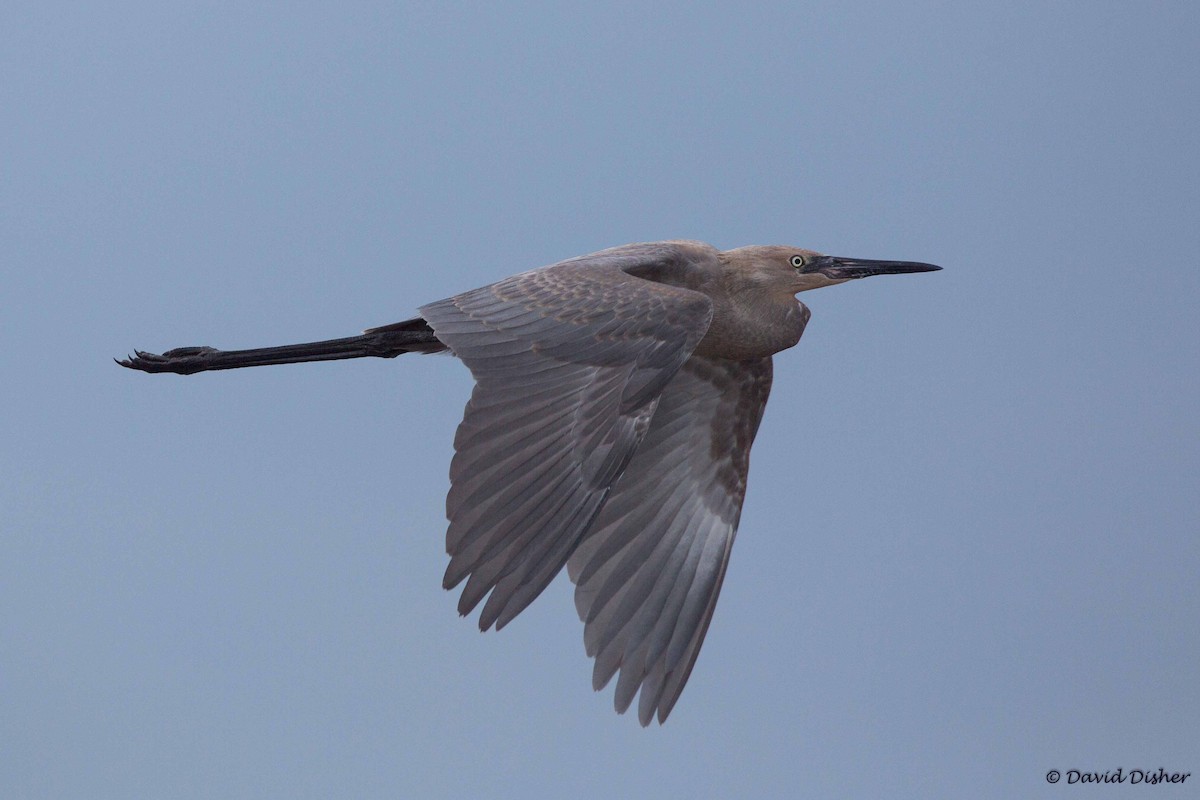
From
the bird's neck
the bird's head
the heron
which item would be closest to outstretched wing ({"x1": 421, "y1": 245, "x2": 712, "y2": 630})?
the heron

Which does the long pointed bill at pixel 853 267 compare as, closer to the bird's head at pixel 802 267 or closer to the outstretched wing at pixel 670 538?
the bird's head at pixel 802 267

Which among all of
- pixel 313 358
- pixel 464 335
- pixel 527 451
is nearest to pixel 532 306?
pixel 464 335

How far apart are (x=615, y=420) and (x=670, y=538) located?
1474mm

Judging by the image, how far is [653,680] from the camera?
20.3 feet

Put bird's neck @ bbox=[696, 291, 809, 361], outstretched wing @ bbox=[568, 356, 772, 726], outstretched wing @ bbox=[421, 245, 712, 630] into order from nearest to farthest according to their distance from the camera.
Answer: outstretched wing @ bbox=[421, 245, 712, 630], outstretched wing @ bbox=[568, 356, 772, 726], bird's neck @ bbox=[696, 291, 809, 361]

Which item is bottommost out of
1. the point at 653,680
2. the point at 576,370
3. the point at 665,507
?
the point at 653,680

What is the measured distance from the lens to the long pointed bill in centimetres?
642

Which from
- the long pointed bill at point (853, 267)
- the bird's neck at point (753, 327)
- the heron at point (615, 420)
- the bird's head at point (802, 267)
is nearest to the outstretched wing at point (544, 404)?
the heron at point (615, 420)

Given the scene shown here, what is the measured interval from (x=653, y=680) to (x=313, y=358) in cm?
196

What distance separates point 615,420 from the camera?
5.25m

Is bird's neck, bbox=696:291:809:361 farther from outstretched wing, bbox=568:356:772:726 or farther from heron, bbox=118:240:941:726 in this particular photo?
outstretched wing, bbox=568:356:772:726

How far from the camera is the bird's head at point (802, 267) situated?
20.9 feet

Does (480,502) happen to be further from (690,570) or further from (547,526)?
(690,570)

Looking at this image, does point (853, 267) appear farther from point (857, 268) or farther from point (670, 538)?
point (670, 538)
